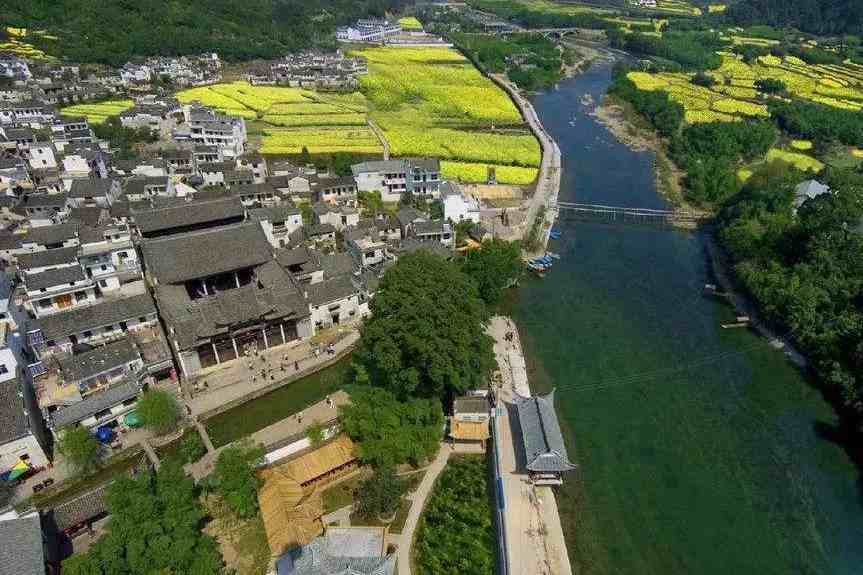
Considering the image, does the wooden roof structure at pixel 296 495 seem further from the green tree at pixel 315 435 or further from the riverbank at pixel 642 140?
the riverbank at pixel 642 140

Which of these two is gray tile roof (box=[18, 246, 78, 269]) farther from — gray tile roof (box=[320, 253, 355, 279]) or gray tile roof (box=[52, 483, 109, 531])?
gray tile roof (box=[52, 483, 109, 531])

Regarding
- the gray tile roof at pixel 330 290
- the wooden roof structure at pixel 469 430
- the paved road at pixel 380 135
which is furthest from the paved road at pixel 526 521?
the paved road at pixel 380 135

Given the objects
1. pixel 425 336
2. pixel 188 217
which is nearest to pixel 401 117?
pixel 188 217

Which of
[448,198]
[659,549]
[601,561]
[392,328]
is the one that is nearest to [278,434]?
[392,328]

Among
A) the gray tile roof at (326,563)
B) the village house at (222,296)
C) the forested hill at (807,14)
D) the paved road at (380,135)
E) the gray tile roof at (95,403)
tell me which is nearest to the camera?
the gray tile roof at (326,563)

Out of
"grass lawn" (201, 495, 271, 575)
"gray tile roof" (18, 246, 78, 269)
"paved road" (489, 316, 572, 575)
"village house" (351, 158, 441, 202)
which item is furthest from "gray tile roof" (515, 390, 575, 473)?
"gray tile roof" (18, 246, 78, 269)

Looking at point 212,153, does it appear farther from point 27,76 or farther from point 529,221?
point 27,76
